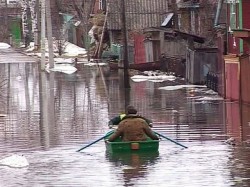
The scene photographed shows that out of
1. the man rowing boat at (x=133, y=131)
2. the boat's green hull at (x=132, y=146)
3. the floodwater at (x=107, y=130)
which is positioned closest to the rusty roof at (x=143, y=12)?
the floodwater at (x=107, y=130)

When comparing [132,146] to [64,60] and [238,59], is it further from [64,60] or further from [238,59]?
[64,60]

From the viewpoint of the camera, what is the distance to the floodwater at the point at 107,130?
16797 mm

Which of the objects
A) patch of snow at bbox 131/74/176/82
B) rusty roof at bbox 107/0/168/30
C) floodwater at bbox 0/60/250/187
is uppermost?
rusty roof at bbox 107/0/168/30

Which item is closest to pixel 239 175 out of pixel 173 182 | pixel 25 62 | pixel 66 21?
pixel 173 182

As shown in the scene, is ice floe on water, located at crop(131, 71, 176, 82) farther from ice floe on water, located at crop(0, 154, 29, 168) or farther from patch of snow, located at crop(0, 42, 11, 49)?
patch of snow, located at crop(0, 42, 11, 49)

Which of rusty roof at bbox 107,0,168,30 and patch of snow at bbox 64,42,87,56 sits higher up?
rusty roof at bbox 107,0,168,30

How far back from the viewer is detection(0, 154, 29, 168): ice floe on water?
18587 mm

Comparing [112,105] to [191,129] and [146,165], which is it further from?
[146,165]

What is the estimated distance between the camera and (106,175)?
1711 cm

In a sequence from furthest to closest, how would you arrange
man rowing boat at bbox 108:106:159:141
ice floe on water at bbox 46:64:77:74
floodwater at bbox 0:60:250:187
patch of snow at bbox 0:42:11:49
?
1. patch of snow at bbox 0:42:11:49
2. ice floe on water at bbox 46:64:77:74
3. man rowing boat at bbox 108:106:159:141
4. floodwater at bbox 0:60:250:187

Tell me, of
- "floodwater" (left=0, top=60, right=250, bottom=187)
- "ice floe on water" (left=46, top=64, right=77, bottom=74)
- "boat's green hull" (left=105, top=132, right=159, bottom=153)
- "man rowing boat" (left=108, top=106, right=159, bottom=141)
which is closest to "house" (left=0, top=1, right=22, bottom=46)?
"ice floe on water" (left=46, top=64, right=77, bottom=74)

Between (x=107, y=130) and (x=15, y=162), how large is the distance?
6.95 metres

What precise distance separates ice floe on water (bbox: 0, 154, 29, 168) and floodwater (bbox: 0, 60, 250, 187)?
0.18 metres

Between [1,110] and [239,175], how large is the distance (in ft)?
59.6
